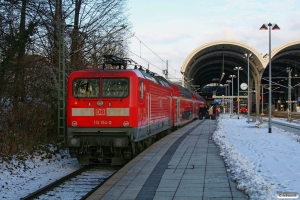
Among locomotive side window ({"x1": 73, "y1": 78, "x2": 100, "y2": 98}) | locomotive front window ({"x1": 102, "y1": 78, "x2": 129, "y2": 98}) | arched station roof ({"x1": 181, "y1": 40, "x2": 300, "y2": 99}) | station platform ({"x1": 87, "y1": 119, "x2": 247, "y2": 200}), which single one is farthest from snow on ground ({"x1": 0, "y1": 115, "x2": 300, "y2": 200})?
arched station roof ({"x1": 181, "y1": 40, "x2": 300, "y2": 99})

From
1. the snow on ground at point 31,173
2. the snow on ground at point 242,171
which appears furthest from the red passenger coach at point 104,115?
the snow on ground at point 242,171

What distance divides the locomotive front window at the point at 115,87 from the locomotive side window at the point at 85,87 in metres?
0.24

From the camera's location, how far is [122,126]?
39.6 feet

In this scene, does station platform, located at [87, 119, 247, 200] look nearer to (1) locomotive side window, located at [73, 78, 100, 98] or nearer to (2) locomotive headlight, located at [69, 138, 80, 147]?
(2) locomotive headlight, located at [69, 138, 80, 147]

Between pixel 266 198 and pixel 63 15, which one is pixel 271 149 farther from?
pixel 63 15

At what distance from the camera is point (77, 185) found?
389 inches

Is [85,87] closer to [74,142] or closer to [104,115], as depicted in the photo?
[104,115]

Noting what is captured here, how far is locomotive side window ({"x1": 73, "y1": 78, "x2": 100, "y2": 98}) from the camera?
40.8 ft

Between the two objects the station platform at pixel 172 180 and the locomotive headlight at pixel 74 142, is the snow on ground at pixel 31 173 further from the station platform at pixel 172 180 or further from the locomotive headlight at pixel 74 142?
the station platform at pixel 172 180

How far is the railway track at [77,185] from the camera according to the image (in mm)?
8709

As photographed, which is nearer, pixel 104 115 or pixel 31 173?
pixel 31 173

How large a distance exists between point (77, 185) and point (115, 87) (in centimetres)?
361

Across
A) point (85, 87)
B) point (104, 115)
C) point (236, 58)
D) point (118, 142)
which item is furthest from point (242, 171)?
point (236, 58)

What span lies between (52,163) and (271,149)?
25.5ft
